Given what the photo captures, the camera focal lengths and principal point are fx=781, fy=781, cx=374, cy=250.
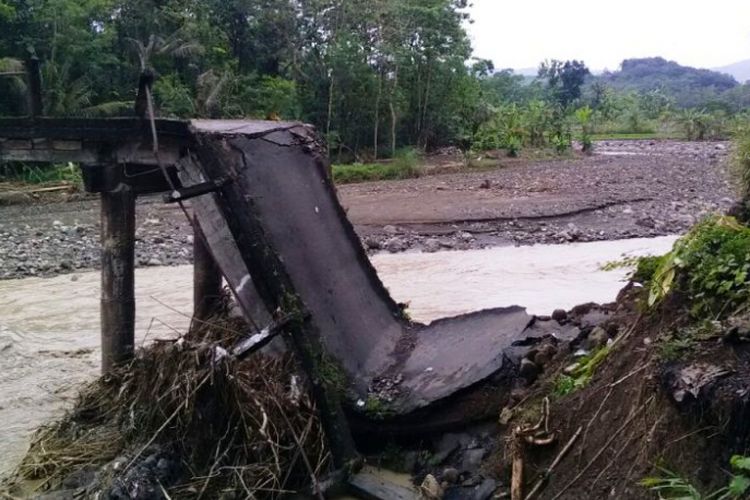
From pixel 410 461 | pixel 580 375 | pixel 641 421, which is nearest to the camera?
pixel 641 421

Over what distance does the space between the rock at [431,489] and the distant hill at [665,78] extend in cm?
9168

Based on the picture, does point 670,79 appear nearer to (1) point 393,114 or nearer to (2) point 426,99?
(2) point 426,99

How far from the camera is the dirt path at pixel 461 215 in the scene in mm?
15688

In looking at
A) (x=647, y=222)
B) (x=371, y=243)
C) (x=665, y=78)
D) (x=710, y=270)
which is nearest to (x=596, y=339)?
(x=710, y=270)

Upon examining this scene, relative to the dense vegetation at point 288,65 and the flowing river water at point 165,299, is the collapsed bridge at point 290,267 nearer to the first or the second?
the flowing river water at point 165,299

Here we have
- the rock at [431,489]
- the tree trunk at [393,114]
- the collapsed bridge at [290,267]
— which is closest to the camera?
the rock at [431,489]

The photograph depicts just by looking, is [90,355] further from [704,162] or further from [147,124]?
[704,162]

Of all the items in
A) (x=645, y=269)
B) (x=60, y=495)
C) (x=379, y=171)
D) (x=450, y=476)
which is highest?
(x=645, y=269)

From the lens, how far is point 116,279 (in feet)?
19.9

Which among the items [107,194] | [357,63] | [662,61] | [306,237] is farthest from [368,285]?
[662,61]

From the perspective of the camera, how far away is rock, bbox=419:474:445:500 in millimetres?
4762

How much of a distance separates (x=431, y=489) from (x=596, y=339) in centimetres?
143

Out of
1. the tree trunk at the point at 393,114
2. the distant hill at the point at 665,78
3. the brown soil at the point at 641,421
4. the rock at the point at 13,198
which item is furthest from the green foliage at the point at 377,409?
the distant hill at the point at 665,78

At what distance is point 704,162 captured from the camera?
1166 inches
